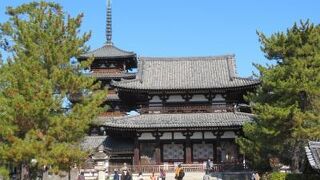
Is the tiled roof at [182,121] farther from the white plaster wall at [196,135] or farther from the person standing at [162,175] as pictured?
the person standing at [162,175]

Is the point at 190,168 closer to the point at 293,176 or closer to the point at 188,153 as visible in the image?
the point at 188,153

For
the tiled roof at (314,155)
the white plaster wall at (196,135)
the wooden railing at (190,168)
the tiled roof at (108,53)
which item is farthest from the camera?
the tiled roof at (108,53)

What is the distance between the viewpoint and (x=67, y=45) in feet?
82.7

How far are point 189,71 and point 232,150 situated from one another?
866cm

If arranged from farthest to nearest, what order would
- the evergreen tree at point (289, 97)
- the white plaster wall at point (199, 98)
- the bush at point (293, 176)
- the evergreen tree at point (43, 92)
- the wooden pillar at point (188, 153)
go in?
the white plaster wall at point (199, 98)
the wooden pillar at point (188, 153)
the evergreen tree at point (289, 97)
the evergreen tree at point (43, 92)
the bush at point (293, 176)

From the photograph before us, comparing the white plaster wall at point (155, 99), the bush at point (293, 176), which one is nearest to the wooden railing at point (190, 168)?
the white plaster wall at point (155, 99)

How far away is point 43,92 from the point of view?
23.6 metres

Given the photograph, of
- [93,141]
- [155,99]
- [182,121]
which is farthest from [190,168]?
[93,141]

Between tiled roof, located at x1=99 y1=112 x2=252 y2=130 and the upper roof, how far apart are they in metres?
2.30

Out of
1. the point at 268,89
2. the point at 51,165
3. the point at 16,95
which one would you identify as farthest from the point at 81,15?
the point at 268,89

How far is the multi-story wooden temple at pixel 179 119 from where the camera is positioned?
3859 centimetres

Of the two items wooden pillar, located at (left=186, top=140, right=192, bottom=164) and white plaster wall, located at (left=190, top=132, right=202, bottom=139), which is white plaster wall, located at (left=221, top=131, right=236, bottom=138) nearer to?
white plaster wall, located at (left=190, top=132, right=202, bottom=139)

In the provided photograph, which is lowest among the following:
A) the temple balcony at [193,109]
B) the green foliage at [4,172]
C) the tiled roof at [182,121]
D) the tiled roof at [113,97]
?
the green foliage at [4,172]

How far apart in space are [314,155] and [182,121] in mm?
23296
